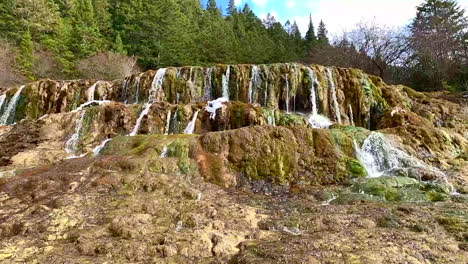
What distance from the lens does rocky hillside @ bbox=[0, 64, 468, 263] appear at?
236 inches

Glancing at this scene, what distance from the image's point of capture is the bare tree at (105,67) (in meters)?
32.9

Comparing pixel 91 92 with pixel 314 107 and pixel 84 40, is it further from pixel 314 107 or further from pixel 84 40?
pixel 84 40

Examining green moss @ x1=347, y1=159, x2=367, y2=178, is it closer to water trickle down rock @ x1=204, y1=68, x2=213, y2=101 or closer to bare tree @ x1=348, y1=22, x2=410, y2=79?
water trickle down rock @ x1=204, y1=68, x2=213, y2=101

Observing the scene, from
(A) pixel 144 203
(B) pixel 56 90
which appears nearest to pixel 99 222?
(A) pixel 144 203

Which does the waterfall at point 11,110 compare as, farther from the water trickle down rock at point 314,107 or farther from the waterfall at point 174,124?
the water trickle down rock at point 314,107

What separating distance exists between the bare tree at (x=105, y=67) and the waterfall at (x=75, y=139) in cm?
1889

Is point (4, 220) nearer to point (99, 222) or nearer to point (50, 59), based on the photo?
point (99, 222)

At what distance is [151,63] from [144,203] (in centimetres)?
3483

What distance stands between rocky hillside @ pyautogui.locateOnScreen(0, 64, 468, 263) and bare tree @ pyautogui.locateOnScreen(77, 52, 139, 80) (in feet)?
61.2

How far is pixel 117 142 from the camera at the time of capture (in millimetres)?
12094

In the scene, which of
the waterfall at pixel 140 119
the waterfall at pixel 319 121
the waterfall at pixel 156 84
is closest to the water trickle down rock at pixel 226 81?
the waterfall at pixel 156 84

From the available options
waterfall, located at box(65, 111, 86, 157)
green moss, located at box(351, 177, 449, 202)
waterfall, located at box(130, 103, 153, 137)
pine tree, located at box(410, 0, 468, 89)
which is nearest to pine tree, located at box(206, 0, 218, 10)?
pine tree, located at box(410, 0, 468, 89)

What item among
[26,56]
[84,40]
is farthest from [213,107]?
[84,40]

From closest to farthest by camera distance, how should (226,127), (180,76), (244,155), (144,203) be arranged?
(144,203), (244,155), (226,127), (180,76)
